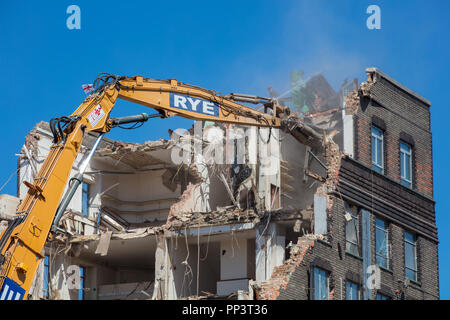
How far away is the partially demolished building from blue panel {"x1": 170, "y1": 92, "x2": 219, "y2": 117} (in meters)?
5.66

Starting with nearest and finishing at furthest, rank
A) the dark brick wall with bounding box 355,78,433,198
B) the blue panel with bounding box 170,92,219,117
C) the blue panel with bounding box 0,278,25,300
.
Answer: the blue panel with bounding box 0,278,25,300 → the blue panel with bounding box 170,92,219,117 → the dark brick wall with bounding box 355,78,433,198

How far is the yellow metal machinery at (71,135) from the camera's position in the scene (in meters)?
27.3

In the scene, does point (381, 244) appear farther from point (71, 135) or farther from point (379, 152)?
point (71, 135)

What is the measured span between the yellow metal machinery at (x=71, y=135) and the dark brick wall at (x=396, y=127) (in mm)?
6812

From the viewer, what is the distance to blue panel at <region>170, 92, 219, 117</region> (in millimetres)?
34281

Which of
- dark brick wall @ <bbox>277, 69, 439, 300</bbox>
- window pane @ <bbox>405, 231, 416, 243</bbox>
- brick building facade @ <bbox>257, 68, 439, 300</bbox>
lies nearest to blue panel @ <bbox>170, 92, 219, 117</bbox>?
brick building facade @ <bbox>257, 68, 439, 300</bbox>

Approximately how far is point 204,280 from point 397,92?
10722mm

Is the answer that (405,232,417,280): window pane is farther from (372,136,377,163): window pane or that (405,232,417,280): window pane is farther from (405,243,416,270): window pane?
(372,136,377,163): window pane

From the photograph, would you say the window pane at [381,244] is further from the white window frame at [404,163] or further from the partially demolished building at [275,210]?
the white window frame at [404,163]

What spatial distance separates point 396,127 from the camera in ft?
149

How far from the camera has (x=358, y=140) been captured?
4322 cm

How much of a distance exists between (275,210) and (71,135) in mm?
14210
